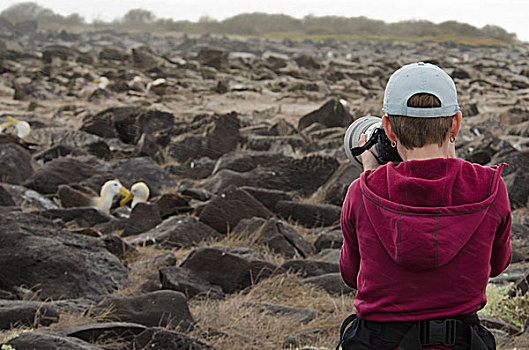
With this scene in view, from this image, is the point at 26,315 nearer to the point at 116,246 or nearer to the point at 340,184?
the point at 116,246

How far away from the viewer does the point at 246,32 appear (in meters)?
73.2

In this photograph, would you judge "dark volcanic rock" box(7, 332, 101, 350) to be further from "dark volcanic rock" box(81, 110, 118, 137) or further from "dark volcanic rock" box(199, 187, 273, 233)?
"dark volcanic rock" box(81, 110, 118, 137)

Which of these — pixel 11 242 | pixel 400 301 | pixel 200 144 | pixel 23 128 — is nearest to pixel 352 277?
pixel 400 301

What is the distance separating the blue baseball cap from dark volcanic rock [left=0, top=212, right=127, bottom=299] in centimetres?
353

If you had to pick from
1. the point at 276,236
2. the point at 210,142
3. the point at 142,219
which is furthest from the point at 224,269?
the point at 210,142

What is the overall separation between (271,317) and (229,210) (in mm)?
2725

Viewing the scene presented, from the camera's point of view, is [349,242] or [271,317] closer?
[349,242]

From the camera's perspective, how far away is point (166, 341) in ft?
11.9

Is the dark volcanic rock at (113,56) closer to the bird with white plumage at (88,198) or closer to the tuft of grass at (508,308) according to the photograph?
the bird with white plumage at (88,198)

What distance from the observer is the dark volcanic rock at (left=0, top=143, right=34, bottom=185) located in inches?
364

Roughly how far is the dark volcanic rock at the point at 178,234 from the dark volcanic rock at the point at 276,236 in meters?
0.33

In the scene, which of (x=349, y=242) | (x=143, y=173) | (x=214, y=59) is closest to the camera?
(x=349, y=242)

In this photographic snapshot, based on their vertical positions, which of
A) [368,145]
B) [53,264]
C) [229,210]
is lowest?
[229,210]

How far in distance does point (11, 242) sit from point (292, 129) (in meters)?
8.49
